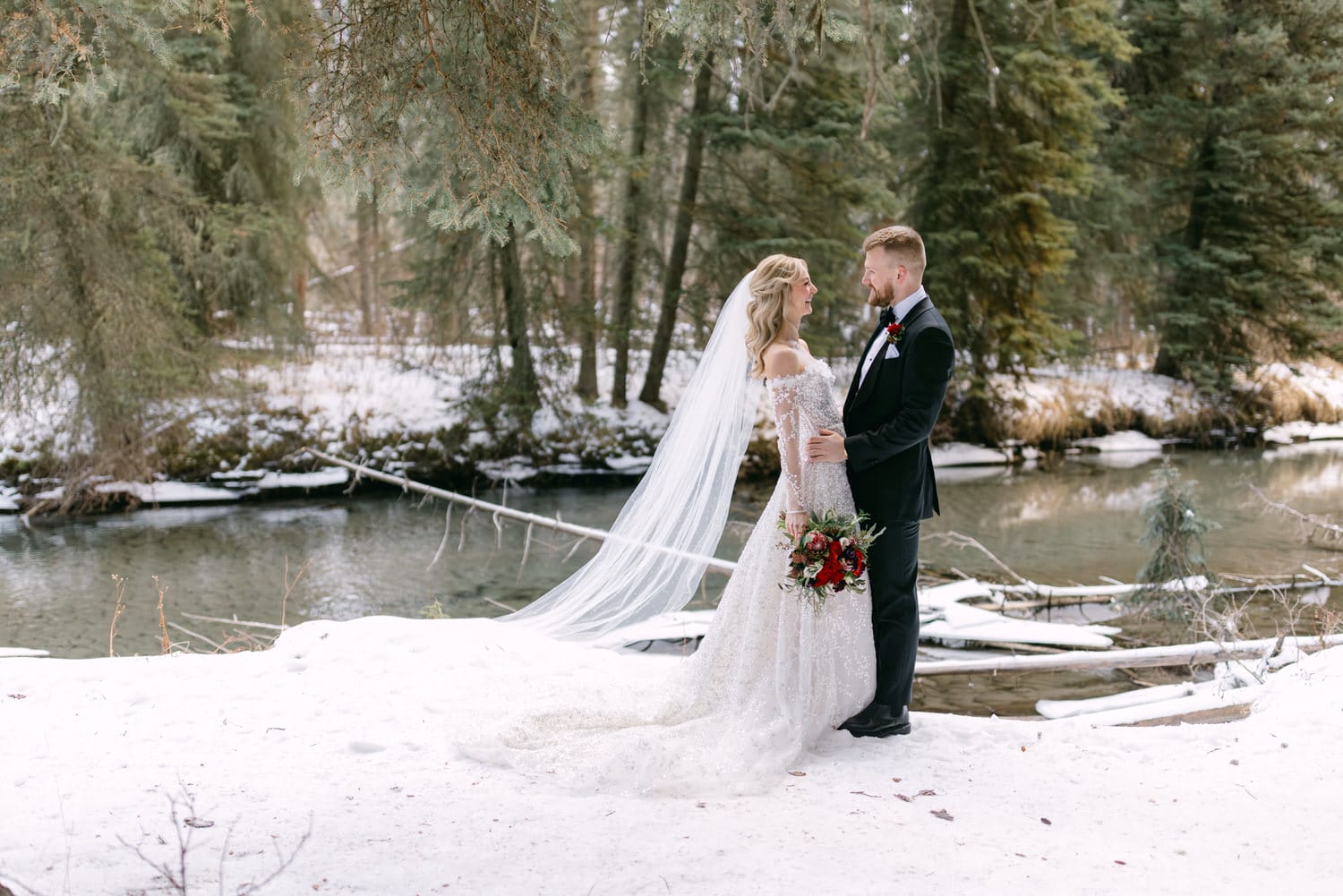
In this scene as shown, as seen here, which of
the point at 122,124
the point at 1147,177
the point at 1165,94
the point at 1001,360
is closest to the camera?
the point at 122,124

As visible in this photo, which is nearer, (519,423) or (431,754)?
(431,754)

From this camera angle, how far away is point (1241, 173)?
20906 mm

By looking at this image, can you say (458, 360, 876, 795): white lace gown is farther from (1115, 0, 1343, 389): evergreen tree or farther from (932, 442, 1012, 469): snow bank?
(1115, 0, 1343, 389): evergreen tree

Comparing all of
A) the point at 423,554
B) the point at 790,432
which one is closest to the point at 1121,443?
the point at 423,554

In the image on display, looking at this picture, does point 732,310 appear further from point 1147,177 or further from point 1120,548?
point 1147,177

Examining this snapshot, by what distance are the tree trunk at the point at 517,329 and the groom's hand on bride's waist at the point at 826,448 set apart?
1158cm

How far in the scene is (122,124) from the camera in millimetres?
15531

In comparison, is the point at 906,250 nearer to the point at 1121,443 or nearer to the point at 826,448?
the point at 826,448

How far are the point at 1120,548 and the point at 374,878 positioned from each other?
10538mm

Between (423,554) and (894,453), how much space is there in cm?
820

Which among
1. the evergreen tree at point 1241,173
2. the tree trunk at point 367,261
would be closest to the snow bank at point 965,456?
the evergreen tree at point 1241,173

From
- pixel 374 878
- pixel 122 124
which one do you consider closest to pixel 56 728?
pixel 374 878

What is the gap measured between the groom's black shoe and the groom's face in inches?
69.7

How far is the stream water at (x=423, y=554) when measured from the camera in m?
8.70
